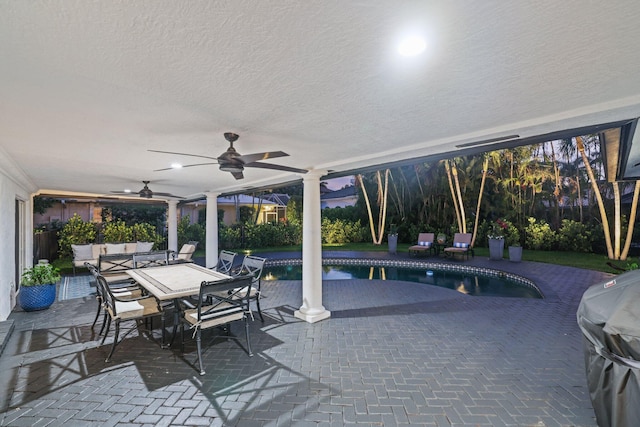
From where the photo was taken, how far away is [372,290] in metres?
6.32

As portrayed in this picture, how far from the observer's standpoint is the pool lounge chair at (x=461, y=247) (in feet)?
33.8

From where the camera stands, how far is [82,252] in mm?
8047

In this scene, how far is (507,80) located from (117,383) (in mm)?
4200

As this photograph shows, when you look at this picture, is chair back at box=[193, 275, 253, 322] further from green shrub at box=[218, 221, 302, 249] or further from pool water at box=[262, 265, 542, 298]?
green shrub at box=[218, 221, 302, 249]

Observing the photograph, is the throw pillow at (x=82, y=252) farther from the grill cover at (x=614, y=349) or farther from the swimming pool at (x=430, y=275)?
the grill cover at (x=614, y=349)

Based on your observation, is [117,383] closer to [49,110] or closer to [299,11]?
[49,110]

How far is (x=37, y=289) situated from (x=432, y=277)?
9221 mm

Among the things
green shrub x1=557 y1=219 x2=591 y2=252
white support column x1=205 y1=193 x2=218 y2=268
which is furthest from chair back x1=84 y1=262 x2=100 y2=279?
green shrub x1=557 y1=219 x2=591 y2=252

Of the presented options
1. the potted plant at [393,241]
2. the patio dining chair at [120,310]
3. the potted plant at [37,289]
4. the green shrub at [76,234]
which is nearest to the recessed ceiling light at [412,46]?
the patio dining chair at [120,310]

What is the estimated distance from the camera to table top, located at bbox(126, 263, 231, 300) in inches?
136

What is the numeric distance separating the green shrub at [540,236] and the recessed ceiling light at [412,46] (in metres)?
13.3

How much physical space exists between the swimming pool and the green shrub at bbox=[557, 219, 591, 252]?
18.2 feet

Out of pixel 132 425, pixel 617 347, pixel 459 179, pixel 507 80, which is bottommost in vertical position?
pixel 132 425

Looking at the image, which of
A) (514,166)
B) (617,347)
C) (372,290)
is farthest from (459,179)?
(617,347)
